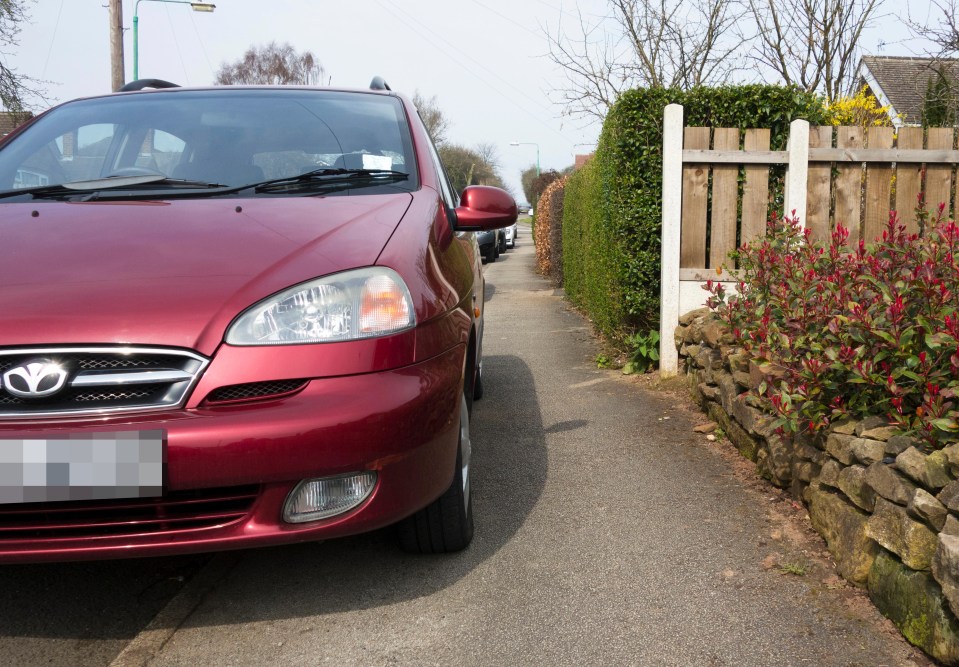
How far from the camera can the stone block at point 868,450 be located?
278 cm

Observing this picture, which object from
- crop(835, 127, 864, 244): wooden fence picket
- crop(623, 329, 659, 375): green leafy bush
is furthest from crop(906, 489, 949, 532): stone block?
crop(623, 329, 659, 375): green leafy bush

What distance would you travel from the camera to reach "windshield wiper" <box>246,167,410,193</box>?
A: 320 cm

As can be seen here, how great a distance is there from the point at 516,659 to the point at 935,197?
487 cm

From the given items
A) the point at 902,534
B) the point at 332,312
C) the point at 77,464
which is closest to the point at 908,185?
the point at 902,534

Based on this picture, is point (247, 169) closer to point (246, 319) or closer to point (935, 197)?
point (246, 319)

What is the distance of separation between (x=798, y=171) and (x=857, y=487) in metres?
3.38

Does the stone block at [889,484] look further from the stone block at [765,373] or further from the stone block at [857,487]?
the stone block at [765,373]

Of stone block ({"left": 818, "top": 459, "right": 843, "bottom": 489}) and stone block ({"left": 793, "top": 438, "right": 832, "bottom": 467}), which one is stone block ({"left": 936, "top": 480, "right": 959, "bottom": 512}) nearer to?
stone block ({"left": 818, "top": 459, "right": 843, "bottom": 489})

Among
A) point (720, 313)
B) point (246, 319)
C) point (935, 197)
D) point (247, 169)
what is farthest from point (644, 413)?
point (246, 319)

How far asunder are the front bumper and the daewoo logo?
0.28ft

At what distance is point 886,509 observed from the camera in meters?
2.59

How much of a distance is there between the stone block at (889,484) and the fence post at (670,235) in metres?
3.32

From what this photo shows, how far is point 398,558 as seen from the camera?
3115 millimetres

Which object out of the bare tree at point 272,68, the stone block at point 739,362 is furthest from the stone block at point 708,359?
the bare tree at point 272,68
